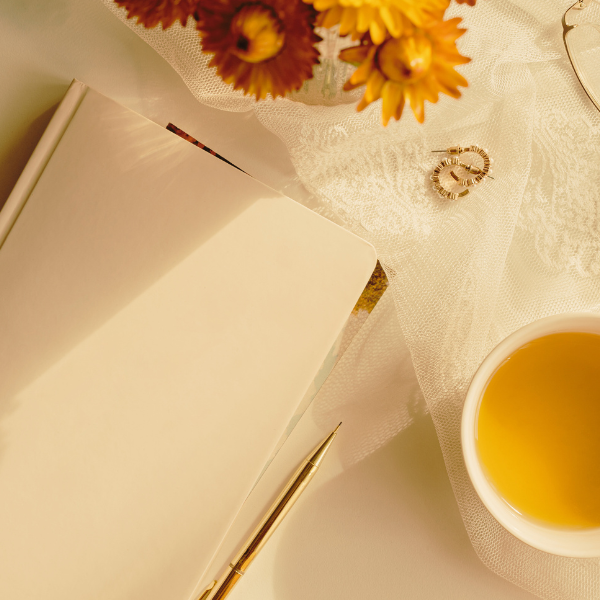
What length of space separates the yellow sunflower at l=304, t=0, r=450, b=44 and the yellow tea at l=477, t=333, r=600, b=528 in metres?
0.27

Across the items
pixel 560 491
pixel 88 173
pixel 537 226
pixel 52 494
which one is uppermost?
pixel 88 173

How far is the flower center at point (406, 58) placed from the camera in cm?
21

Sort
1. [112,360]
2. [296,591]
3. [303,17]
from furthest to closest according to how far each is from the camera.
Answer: [296,591] → [112,360] → [303,17]

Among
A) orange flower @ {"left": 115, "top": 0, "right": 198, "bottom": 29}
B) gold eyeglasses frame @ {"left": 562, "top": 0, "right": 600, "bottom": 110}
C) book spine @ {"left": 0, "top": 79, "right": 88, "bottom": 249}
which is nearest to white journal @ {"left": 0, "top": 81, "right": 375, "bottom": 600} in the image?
book spine @ {"left": 0, "top": 79, "right": 88, "bottom": 249}

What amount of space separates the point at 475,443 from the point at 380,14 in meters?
Answer: 0.27

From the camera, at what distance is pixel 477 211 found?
0.40 m

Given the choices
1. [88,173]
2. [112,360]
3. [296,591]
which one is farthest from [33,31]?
[296,591]

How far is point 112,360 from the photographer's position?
0.33m

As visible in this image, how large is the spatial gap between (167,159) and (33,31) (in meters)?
0.15

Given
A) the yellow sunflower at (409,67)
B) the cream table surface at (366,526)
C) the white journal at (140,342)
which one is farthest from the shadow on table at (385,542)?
the yellow sunflower at (409,67)

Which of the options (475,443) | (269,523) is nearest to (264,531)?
(269,523)

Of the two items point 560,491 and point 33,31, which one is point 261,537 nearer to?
point 560,491

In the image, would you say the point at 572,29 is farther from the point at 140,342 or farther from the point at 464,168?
the point at 140,342

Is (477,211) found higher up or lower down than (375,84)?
lower down
